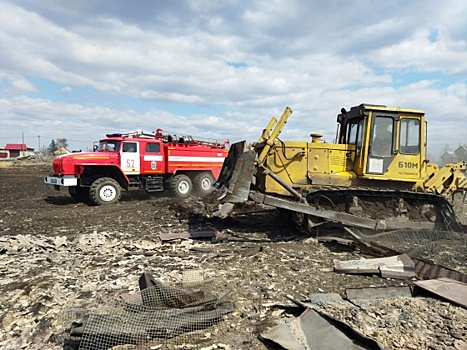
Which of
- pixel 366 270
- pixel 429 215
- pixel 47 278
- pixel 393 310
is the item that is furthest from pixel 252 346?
pixel 429 215

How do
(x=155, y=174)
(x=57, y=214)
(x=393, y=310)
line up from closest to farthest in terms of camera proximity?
(x=393, y=310) < (x=57, y=214) < (x=155, y=174)

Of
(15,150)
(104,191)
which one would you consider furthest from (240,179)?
(15,150)

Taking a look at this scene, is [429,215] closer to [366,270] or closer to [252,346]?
[366,270]

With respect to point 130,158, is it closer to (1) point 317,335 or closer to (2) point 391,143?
(2) point 391,143

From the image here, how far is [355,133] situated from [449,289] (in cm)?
459

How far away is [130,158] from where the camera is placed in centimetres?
1375

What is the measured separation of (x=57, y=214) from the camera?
36.0ft

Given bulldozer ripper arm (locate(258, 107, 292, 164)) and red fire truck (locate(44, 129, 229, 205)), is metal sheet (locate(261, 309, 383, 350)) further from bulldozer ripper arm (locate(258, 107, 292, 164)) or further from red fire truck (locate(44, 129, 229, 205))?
red fire truck (locate(44, 129, 229, 205))

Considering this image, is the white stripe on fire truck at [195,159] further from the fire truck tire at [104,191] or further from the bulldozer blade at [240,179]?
the bulldozer blade at [240,179]

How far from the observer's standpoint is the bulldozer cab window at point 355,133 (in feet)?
26.8

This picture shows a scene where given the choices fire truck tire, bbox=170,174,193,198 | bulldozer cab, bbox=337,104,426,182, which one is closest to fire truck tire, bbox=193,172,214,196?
fire truck tire, bbox=170,174,193,198

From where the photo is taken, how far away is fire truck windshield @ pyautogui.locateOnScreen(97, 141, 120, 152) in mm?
13586

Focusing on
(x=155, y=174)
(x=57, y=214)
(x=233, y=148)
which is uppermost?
(x=233, y=148)

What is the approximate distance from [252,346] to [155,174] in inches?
462
